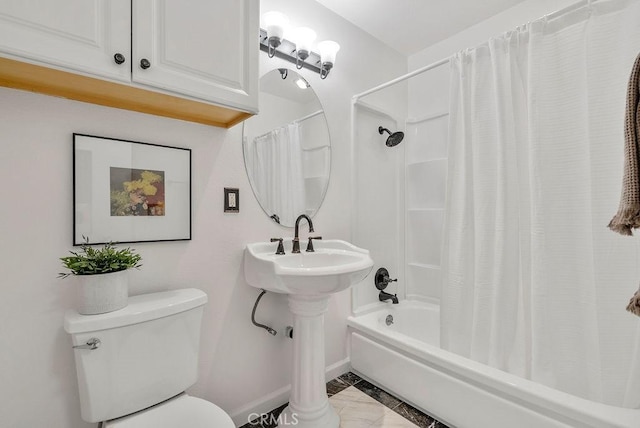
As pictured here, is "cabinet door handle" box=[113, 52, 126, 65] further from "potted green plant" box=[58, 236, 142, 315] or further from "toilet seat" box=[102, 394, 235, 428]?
"toilet seat" box=[102, 394, 235, 428]

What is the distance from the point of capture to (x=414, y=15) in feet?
6.57

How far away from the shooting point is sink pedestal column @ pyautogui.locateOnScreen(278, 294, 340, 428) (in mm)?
1404

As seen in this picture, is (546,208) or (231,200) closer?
(546,208)

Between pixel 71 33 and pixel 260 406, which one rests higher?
pixel 71 33

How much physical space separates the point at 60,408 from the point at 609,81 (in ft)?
7.88

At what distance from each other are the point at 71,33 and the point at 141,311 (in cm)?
91

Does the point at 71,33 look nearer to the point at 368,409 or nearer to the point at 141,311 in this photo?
the point at 141,311

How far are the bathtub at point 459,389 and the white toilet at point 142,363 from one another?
1.00 m

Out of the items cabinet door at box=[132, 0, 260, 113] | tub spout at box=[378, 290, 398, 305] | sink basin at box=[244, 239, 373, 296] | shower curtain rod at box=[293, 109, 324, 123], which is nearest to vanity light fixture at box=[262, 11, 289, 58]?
cabinet door at box=[132, 0, 260, 113]

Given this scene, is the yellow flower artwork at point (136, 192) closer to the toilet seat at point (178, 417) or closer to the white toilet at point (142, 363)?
the white toilet at point (142, 363)

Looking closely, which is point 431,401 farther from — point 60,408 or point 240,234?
point 60,408

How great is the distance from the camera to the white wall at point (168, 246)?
0.97 meters

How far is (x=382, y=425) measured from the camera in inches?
57.8

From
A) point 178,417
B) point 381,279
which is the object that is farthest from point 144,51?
point 381,279
